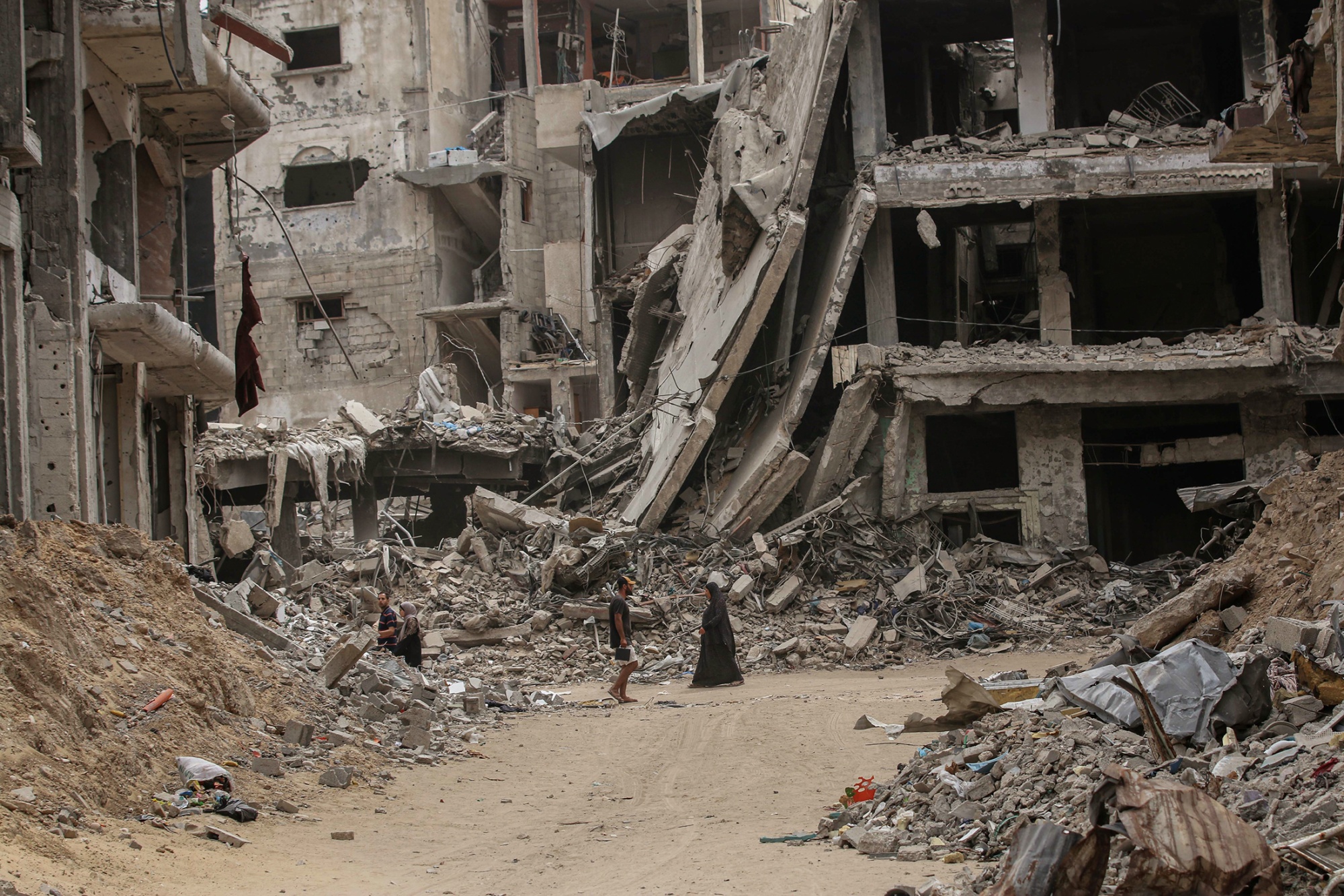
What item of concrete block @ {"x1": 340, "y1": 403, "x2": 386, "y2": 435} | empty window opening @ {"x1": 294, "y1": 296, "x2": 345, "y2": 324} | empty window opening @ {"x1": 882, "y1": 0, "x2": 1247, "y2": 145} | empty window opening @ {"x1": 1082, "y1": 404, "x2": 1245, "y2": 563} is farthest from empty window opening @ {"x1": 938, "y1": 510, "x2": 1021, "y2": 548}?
empty window opening @ {"x1": 294, "y1": 296, "x2": 345, "y2": 324}

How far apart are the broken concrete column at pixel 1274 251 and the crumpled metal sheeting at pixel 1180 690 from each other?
562 inches

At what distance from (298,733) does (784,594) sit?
29.8 ft

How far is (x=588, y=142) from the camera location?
27938 mm

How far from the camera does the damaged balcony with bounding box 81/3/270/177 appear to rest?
11625mm

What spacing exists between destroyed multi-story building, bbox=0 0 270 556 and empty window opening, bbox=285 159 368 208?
17.7 metres

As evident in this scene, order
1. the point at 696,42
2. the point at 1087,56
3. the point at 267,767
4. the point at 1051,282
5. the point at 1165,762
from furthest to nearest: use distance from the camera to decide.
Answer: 1. the point at 696,42
2. the point at 1087,56
3. the point at 1051,282
4. the point at 267,767
5. the point at 1165,762

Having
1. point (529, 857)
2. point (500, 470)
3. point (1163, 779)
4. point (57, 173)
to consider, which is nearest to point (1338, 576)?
point (1163, 779)

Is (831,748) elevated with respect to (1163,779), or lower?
lower

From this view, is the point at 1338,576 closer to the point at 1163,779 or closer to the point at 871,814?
the point at 1163,779

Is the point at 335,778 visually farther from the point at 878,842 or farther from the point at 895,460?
the point at 895,460

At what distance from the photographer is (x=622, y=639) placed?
44.3 feet

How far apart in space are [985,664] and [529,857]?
921cm

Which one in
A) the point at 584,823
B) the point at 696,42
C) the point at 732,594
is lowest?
the point at 584,823

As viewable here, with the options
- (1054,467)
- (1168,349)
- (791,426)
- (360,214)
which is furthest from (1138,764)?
(360,214)
